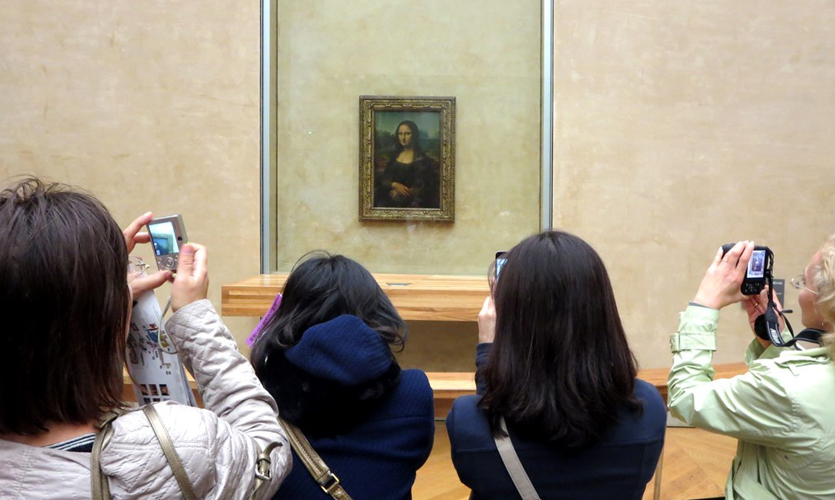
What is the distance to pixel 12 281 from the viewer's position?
1.38 metres

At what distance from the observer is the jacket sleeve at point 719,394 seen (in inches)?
82.8

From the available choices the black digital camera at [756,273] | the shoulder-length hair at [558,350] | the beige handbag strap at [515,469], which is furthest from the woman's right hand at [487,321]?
the black digital camera at [756,273]

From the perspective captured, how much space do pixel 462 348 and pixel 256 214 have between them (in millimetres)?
2849

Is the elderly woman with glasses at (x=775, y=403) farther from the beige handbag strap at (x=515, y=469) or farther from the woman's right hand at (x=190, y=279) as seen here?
the woman's right hand at (x=190, y=279)

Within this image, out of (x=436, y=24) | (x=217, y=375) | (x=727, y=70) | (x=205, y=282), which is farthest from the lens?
(x=436, y=24)

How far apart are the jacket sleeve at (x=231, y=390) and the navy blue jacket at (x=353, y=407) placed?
0.33 meters

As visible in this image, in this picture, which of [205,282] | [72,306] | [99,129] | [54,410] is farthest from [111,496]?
[99,129]

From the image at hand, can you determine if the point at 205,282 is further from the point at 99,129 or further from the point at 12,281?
the point at 99,129

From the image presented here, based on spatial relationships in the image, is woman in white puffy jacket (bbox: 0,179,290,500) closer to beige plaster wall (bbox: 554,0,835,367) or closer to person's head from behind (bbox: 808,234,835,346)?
person's head from behind (bbox: 808,234,835,346)

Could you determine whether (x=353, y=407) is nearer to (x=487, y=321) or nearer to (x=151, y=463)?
(x=487, y=321)

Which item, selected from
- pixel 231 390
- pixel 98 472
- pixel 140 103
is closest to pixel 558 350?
pixel 231 390

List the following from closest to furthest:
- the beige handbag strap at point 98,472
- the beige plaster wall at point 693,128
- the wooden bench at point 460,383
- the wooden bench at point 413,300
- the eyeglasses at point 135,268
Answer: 1. the beige handbag strap at point 98,472
2. the eyeglasses at point 135,268
3. the wooden bench at point 460,383
4. the wooden bench at point 413,300
5. the beige plaster wall at point 693,128

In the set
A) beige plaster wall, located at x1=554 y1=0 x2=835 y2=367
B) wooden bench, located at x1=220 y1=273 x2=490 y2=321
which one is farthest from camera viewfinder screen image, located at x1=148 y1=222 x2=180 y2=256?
beige plaster wall, located at x1=554 y1=0 x2=835 y2=367

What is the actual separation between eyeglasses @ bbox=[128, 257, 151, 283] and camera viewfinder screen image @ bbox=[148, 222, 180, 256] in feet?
0.60
